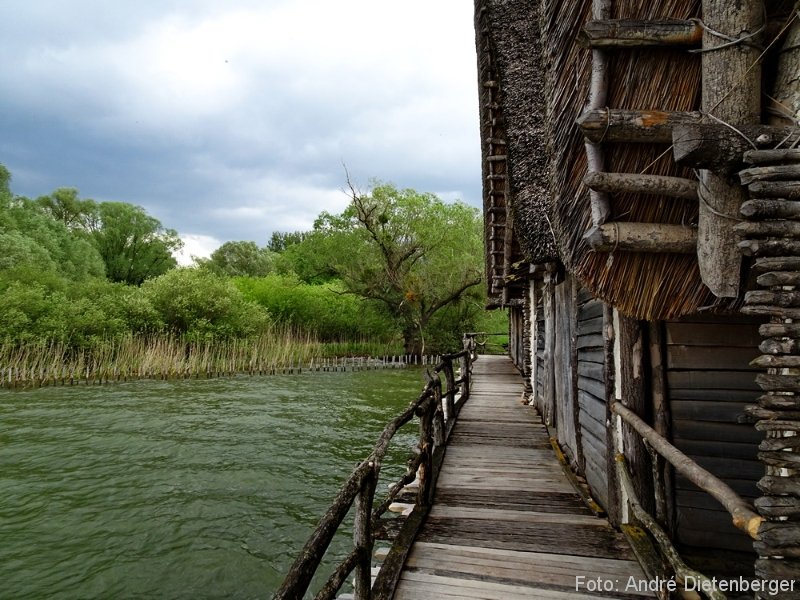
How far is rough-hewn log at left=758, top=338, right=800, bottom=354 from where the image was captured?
4.91 feet

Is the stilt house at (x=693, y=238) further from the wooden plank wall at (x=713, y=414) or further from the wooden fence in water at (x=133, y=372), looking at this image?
the wooden fence in water at (x=133, y=372)

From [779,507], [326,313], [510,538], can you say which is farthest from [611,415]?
[326,313]

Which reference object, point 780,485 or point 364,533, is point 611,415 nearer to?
point 780,485

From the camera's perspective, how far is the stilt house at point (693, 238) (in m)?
1.54

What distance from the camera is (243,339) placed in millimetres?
23781

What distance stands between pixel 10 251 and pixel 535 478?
30778 millimetres

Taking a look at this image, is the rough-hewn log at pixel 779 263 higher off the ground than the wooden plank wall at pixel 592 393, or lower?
higher

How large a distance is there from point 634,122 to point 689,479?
5.58ft

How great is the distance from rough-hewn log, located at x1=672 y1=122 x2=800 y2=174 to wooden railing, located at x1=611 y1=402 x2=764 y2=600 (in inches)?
50.2

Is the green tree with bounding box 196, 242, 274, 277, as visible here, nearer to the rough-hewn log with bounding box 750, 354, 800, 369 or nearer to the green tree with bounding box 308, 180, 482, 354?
the green tree with bounding box 308, 180, 482, 354

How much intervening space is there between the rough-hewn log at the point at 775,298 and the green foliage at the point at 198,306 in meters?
23.6

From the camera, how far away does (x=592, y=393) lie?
3.89 m

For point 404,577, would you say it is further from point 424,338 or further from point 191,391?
point 424,338

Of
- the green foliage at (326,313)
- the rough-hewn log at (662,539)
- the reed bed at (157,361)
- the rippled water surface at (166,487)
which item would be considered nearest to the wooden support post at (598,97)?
the rough-hewn log at (662,539)
